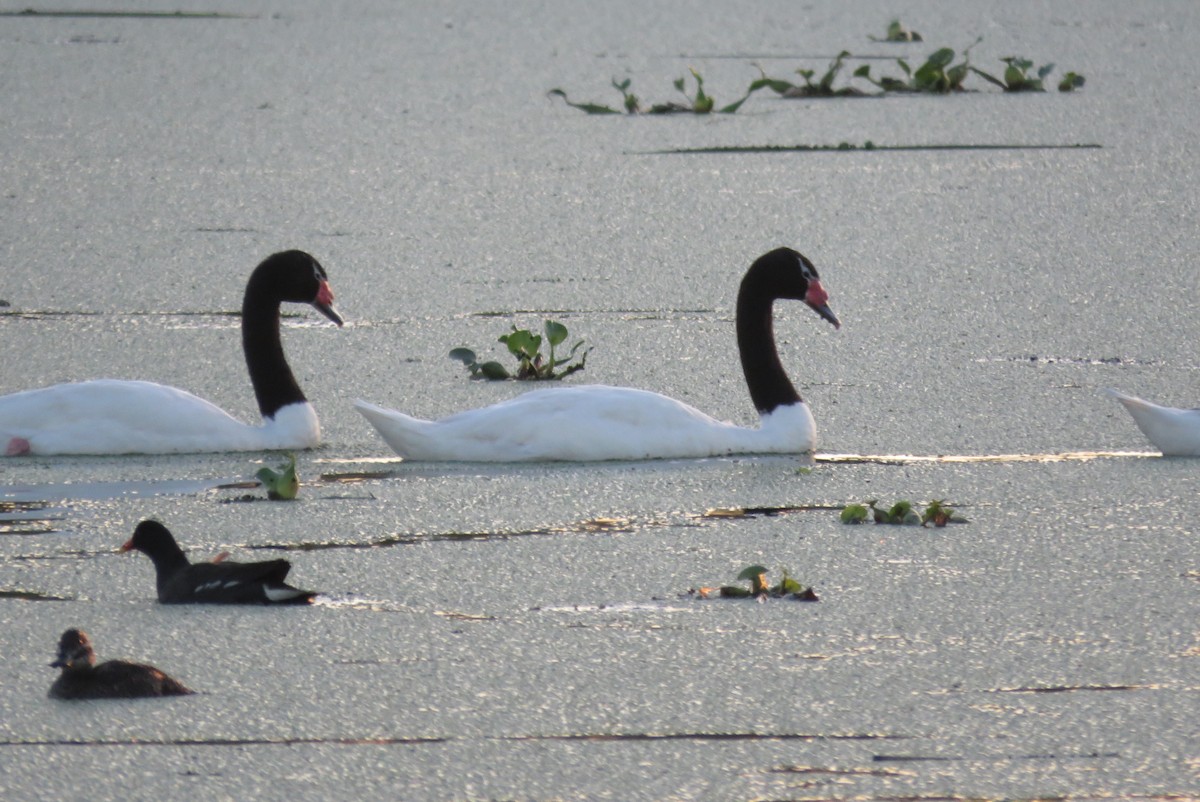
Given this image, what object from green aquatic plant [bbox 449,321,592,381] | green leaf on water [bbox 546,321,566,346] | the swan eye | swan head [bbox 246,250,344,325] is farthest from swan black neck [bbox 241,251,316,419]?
the swan eye

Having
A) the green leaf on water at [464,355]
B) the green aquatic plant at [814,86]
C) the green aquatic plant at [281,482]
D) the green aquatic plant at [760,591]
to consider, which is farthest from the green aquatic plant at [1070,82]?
the green aquatic plant at [760,591]

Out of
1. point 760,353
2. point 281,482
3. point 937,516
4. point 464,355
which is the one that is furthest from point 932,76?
point 281,482

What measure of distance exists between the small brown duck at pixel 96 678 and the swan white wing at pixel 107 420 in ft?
6.72

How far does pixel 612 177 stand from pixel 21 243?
2517mm

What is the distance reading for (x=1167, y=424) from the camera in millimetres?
5434

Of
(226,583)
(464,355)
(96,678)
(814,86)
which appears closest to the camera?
(96,678)

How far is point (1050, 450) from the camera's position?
5539mm

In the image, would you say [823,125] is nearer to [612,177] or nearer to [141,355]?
[612,177]

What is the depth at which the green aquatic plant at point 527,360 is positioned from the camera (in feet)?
20.8

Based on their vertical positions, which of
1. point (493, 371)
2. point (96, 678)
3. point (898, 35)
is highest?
point (898, 35)

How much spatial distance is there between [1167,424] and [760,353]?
108 cm

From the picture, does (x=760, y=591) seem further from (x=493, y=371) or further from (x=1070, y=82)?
(x=1070, y=82)

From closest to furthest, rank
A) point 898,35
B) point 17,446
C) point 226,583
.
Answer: point 226,583
point 17,446
point 898,35

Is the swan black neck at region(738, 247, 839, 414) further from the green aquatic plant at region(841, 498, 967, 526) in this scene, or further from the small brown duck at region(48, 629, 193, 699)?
the small brown duck at region(48, 629, 193, 699)
